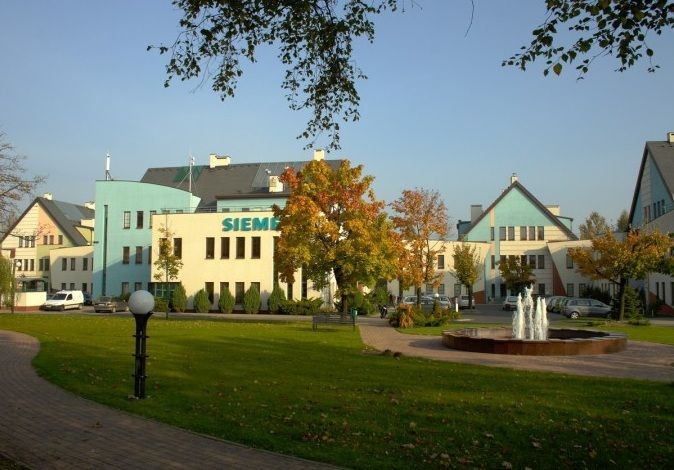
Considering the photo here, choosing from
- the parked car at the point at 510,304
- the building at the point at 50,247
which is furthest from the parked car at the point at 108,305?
the parked car at the point at 510,304

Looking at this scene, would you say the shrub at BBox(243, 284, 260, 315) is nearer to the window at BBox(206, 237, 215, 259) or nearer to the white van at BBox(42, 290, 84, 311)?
the window at BBox(206, 237, 215, 259)

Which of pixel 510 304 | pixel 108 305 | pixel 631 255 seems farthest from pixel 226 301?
pixel 631 255

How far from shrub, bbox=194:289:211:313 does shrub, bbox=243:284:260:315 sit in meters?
3.06

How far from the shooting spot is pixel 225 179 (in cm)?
6931

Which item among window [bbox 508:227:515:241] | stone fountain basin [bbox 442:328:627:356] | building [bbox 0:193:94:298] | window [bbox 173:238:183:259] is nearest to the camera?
stone fountain basin [bbox 442:328:627:356]

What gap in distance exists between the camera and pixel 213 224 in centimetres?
5369

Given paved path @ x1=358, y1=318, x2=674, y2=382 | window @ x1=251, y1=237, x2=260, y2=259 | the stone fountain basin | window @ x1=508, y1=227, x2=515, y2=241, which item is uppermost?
window @ x1=508, y1=227, x2=515, y2=241

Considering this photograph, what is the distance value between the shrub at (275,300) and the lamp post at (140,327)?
38.6 metres

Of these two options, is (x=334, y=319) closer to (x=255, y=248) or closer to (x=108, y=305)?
(x=255, y=248)

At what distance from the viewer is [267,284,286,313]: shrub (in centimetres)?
4941

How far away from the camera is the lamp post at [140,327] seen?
409 inches

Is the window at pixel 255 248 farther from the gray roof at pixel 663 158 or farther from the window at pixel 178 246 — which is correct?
the gray roof at pixel 663 158

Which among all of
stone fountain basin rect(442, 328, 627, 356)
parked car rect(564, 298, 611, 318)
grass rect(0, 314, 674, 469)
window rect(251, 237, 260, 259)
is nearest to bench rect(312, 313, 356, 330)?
stone fountain basin rect(442, 328, 627, 356)

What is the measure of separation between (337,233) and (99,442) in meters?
25.7
